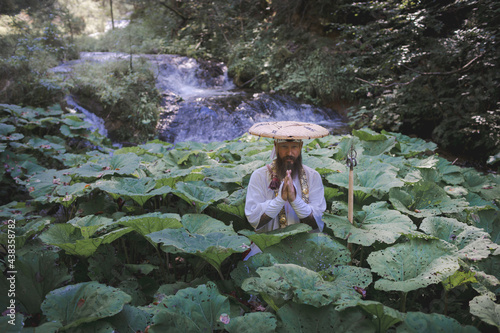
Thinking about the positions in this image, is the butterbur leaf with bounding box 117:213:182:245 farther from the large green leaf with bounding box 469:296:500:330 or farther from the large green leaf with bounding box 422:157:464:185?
the large green leaf with bounding box 422:157:464:185

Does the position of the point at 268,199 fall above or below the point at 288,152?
below

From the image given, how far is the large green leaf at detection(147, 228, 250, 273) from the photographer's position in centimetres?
161

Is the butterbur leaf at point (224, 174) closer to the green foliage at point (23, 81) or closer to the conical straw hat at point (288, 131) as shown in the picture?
the conical straw hat at point (288, 131)

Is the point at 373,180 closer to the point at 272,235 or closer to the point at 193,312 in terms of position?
the point at 272,235

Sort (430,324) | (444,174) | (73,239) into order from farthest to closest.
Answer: (444,174), (73,239), (430,324)

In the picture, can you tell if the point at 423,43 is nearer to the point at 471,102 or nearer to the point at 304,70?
the point at 471,102

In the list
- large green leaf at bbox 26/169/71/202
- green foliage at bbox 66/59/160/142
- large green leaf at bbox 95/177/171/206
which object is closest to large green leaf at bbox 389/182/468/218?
large green leaf at bbox 95/177/171/206

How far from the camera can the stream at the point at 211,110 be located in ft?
28.0

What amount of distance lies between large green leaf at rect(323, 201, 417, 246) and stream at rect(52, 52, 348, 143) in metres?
6.18

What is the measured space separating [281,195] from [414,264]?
0.88 metres

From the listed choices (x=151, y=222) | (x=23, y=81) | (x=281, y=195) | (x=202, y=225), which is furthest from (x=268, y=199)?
(x=23, y=81)

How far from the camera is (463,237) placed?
193 centimetres

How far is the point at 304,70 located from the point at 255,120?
3.59 meters

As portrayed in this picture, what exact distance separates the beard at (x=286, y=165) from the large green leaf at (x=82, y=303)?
1309 millimetres
